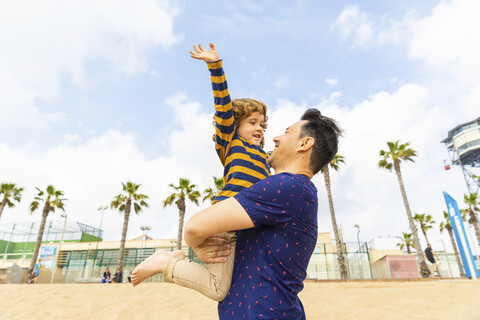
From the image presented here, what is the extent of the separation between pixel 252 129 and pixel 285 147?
69cm

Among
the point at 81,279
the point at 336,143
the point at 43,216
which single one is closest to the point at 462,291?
the point at 336,143

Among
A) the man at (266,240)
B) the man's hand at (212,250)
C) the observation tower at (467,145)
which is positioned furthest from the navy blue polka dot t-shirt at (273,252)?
the observation tower at (467,145)

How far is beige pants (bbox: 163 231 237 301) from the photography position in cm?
166

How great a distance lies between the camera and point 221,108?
7.34ft

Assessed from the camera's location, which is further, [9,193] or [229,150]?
[9,193]

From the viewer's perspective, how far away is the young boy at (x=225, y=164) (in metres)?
1.72

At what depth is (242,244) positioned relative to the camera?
1683 millimetres

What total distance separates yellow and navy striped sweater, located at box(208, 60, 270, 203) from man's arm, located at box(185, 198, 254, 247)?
619 millimetres

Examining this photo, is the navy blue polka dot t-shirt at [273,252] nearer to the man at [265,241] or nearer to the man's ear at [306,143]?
the man at [265,241]

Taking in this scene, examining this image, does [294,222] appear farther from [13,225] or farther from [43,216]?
[13,225]

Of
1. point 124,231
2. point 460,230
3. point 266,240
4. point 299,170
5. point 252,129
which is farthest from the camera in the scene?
point 124,231

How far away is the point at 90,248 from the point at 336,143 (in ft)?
148

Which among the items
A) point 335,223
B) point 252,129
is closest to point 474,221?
point 335,223

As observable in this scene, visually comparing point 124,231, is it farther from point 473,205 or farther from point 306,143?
point 473,205
